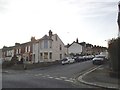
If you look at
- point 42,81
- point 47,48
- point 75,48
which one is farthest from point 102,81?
point 75,48

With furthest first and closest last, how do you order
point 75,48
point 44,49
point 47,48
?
point 75,48 → point 44,49 → point 47,48

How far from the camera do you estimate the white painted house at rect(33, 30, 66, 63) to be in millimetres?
84812

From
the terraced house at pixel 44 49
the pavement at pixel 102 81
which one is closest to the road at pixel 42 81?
the pavement at pixel 102 81

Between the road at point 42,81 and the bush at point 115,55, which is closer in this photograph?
the road at point 42,81

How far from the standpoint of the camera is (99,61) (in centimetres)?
5556

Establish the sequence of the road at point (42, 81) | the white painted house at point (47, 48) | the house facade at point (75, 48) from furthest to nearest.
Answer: the house facade at point (75, 48)
the white painted house at point (47, 48)
the road at point (42, 81)

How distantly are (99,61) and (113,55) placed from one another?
23.9 meters

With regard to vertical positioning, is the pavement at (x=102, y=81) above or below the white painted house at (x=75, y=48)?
Result: below

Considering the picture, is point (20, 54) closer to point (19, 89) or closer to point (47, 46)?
point (47, 46)

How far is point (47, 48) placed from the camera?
84.9m

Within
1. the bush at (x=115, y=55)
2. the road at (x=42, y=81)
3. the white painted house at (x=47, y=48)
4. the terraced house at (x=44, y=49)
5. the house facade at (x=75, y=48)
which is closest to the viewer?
the road at (x=42, y=81)

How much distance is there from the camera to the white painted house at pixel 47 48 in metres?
84.8

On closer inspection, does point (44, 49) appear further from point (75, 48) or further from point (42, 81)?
point (42, 81)

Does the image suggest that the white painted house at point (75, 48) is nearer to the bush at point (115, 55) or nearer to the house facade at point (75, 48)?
the house facade at point (75, 48)
